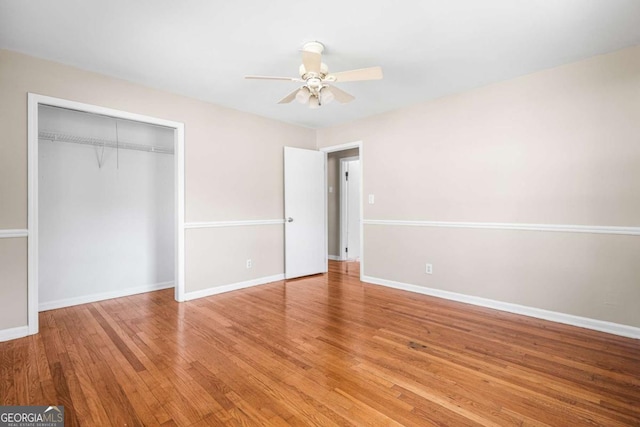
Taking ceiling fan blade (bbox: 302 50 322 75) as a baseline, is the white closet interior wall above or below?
below

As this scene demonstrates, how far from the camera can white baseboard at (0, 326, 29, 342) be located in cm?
251

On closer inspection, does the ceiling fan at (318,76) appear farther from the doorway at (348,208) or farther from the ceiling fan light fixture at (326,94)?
the doorway at (348,208)

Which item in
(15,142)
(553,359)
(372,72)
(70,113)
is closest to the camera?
(553,359)

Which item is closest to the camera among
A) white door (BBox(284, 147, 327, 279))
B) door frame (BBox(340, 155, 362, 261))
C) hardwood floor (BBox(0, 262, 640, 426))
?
hardwood floor (BBox(0, 262, 640, 426))

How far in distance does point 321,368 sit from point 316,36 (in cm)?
241

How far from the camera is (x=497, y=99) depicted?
3.26m

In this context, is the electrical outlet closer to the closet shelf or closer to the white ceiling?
the white ceiling

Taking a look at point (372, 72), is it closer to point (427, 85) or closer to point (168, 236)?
point (427, 85)

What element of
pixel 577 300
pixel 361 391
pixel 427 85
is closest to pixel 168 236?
pixel 361 391

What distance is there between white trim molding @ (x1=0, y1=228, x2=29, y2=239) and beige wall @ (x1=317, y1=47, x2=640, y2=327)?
149 inches

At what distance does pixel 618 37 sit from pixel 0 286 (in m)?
5.34

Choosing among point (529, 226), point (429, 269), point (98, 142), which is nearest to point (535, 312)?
point (529, 226)

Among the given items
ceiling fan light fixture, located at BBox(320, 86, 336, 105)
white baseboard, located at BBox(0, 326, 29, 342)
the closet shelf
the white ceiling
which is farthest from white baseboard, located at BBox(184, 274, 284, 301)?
ceiling fan light fixture, located at BBox(320, 86, 336, 105)

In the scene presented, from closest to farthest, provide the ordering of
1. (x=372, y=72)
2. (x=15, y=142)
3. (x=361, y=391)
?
(x=361, y=391) < (x=372, y=72) < (x=15, y=142)
